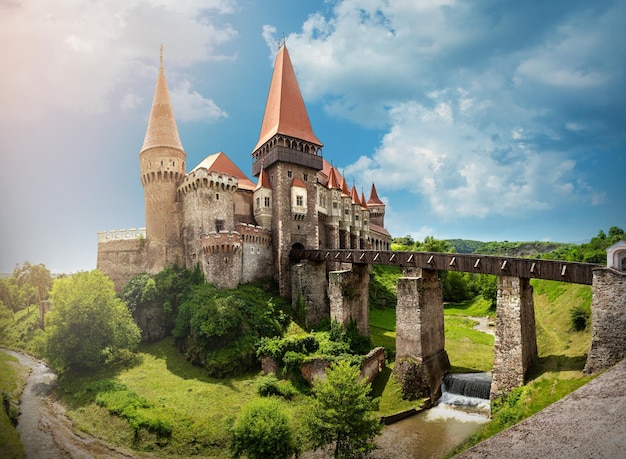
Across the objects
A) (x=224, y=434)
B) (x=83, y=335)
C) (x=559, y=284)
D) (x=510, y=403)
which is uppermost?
(x=559, y=284)

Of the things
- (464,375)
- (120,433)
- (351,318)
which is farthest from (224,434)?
(464,375)

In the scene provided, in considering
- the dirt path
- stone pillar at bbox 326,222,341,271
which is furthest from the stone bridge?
the dirt path

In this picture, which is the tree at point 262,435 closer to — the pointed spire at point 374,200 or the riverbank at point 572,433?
the riverbank at point 572,433

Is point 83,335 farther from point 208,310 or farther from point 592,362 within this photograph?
point 592,362

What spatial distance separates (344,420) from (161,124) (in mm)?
31331

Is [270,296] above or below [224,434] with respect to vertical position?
above

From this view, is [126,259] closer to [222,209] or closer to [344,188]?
[222,209]

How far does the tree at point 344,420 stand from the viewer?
18.5 meters

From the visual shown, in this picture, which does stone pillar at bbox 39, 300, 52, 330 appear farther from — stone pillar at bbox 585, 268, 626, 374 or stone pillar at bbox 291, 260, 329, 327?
stone pillar at bbox 585, 268, 626, 374

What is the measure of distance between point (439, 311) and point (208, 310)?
1701 centimetres

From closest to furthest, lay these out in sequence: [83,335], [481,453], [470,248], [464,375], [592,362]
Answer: [481,453] → [592,362] → [464,375] → [83,335] → [470,248]

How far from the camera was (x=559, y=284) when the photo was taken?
35.7 metres

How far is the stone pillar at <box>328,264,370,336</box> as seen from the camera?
101ft

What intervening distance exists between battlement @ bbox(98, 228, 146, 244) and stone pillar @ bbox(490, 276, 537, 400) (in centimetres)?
3162
